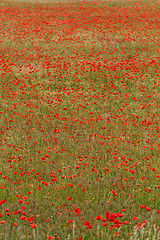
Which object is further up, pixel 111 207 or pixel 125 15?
pixel 111 207

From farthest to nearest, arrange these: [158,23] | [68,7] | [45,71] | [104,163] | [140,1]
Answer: [140,1] < [68,7] < [158,23] < [45,71] < [104,163]

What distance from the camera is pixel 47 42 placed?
1520cm

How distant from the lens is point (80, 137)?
7.21 metres

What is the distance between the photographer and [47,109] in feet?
29.5

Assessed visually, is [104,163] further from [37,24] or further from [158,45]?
[37,24]

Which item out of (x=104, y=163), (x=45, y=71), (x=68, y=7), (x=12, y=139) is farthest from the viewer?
(x=68, y=7)

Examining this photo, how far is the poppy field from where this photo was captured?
13.7 ft

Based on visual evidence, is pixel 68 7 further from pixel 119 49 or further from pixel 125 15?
pixel 119 49

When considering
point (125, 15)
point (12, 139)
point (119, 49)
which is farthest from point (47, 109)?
point (125, 15)

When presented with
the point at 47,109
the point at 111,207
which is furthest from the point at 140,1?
the point at 111,207

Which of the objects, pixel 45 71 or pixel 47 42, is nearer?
pixel 45 71

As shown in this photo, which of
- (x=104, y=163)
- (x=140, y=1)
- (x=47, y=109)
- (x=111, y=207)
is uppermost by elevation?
(x=111, y=207)

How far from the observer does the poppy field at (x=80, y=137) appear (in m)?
4.18

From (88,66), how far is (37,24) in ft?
29.4
